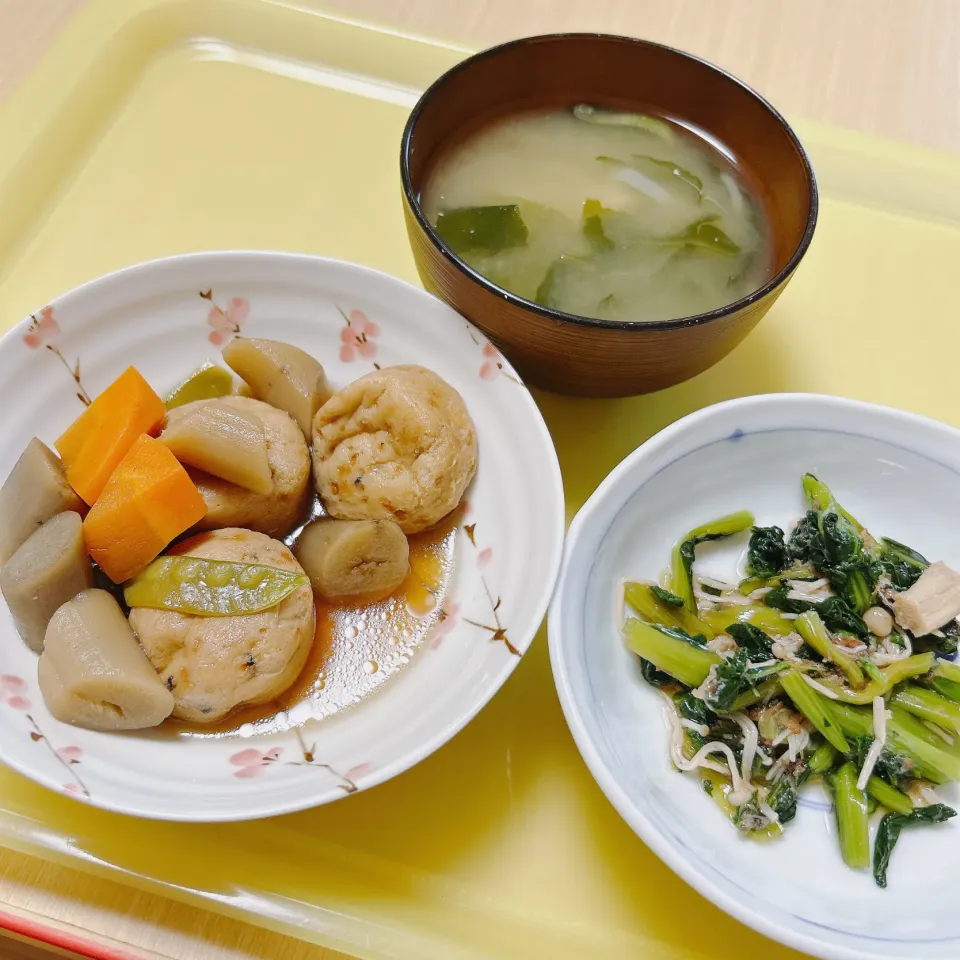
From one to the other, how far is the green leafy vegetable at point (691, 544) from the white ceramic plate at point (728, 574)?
1.8 inches

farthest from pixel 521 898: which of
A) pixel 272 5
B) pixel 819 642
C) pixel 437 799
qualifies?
pixel 272 5

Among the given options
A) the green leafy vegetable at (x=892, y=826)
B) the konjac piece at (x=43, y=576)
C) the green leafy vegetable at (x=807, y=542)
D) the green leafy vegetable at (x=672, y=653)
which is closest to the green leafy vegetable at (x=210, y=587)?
the konjac piece at (x=43, y=576)

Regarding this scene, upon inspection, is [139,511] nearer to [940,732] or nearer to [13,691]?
[13,691]

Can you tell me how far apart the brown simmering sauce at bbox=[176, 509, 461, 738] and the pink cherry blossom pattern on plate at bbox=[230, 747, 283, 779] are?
0.23 ft

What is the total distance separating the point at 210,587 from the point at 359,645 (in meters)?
0.33

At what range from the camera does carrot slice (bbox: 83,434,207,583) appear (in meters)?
1.45

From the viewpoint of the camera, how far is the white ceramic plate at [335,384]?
4.23 feet

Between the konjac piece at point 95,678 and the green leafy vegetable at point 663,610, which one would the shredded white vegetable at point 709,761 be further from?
the konjac piece at point 95,678

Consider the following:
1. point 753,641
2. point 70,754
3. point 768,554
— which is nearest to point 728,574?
point 768,554

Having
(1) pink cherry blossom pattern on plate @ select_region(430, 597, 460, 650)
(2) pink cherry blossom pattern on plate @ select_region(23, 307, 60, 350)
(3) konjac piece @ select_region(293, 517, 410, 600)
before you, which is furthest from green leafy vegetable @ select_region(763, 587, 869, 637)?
(2) pink cherry blossom pattern on plate @ select_region(23, 307, 60, 350)

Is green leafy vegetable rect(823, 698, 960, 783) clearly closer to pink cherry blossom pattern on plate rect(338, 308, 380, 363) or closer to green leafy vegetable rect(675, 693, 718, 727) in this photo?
green leafy vegetable rect(675, 693, 718, 727)

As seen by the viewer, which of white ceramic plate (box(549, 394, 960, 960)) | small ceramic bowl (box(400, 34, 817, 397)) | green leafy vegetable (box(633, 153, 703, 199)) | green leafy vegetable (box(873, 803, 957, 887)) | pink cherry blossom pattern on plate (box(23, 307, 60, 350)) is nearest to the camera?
white ceramic plate (box(549, 394, 960, 960))

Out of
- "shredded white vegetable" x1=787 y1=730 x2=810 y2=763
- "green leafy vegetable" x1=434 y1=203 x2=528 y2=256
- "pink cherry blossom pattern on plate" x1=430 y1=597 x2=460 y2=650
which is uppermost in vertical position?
"green leafy vegetable" x1=434 y1=203 x2=528 y2=256

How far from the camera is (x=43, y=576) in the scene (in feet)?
4.51
